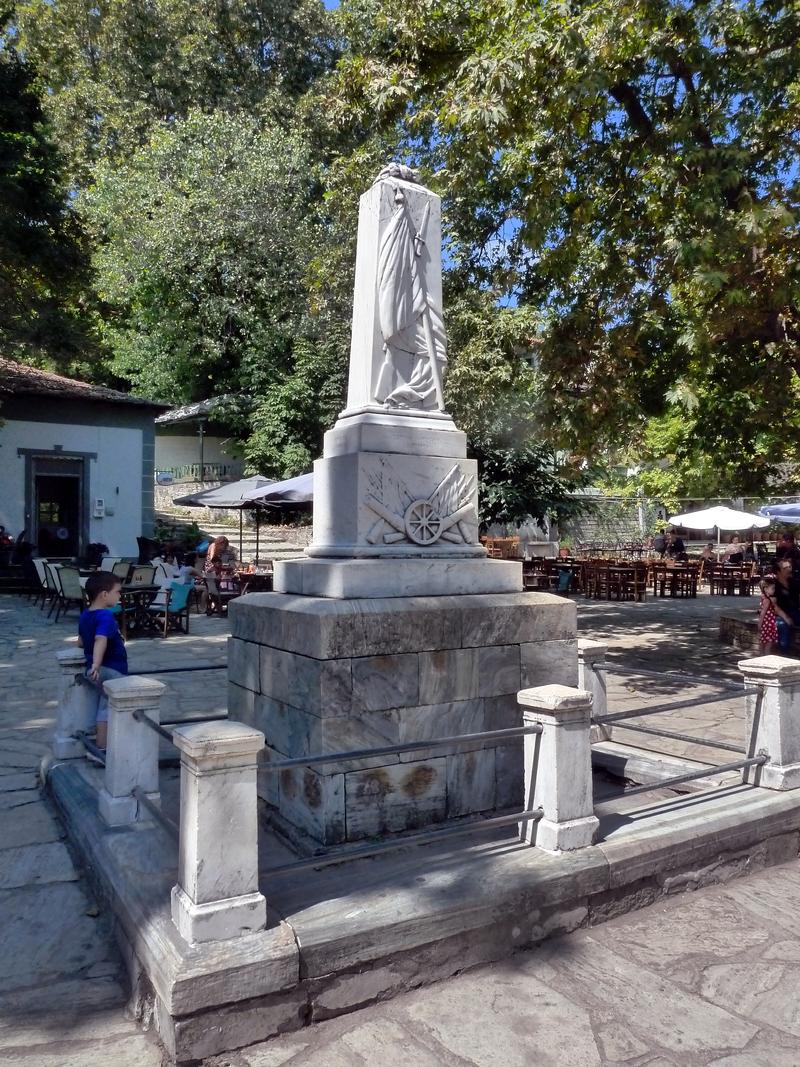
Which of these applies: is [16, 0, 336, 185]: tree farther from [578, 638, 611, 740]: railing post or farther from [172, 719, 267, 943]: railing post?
[172, 719, 267, 943]: railing post

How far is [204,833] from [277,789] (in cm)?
178

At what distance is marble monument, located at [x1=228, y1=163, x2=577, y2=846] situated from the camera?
420 cm

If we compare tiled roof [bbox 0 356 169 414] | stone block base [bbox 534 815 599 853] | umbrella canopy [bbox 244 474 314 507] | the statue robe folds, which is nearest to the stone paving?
stone block base [bbox 534 815 599 853]

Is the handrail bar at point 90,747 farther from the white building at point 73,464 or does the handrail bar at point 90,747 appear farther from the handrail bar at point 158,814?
the white building at point 73,464

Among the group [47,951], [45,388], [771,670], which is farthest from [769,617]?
[45,388]

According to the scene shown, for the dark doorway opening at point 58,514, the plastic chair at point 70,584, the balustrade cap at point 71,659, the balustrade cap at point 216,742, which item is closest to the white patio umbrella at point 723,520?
the dark doorway opening at point 58,514

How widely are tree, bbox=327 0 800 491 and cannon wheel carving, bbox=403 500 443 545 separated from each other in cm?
407

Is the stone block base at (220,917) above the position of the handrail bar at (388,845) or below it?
below

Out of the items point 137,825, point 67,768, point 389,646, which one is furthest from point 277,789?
point 67,768

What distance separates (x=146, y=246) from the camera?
93.8 ft

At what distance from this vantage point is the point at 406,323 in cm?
509

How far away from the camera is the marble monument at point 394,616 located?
4.20m

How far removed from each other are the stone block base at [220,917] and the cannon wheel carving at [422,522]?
7.57 feet

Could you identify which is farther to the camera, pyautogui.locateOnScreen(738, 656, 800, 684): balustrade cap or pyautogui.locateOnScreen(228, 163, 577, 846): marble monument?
pyautogui.locateOnScreen(738, 656, 800, 684): balustrade cap
